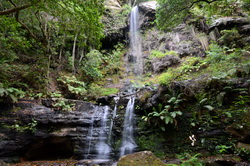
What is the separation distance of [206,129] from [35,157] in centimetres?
811

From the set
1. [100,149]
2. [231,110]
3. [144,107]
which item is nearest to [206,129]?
[231,110]

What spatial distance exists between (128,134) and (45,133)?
4.20 m

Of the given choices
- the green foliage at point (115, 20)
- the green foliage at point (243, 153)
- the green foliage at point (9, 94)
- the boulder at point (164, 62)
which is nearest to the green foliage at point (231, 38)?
the boulder at point (164, 62)

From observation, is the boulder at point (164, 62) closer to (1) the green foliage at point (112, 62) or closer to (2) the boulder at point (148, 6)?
Answer: (1) the green foliage at point (112, 62)

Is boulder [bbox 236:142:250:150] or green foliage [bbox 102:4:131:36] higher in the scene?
green foliage [bbox 102:4:131:36]

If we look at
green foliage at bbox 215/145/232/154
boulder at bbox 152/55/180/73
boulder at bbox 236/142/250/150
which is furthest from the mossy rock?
boulder at bbox 152/55/180/73

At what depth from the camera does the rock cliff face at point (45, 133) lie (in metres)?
5.97

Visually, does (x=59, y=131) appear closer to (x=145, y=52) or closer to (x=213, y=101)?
(x=213, y=101)

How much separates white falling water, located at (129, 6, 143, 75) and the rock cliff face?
912cm

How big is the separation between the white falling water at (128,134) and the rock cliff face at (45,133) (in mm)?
1459

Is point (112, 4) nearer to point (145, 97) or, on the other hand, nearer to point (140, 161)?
point (145, 97)

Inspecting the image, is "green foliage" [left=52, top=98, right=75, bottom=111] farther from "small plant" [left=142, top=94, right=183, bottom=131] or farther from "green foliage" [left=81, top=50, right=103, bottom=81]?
"green foliage" [left=81, top=50, right=103, bottom=81]

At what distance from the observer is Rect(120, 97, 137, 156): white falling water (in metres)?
6.70

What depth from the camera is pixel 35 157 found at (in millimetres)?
6668
